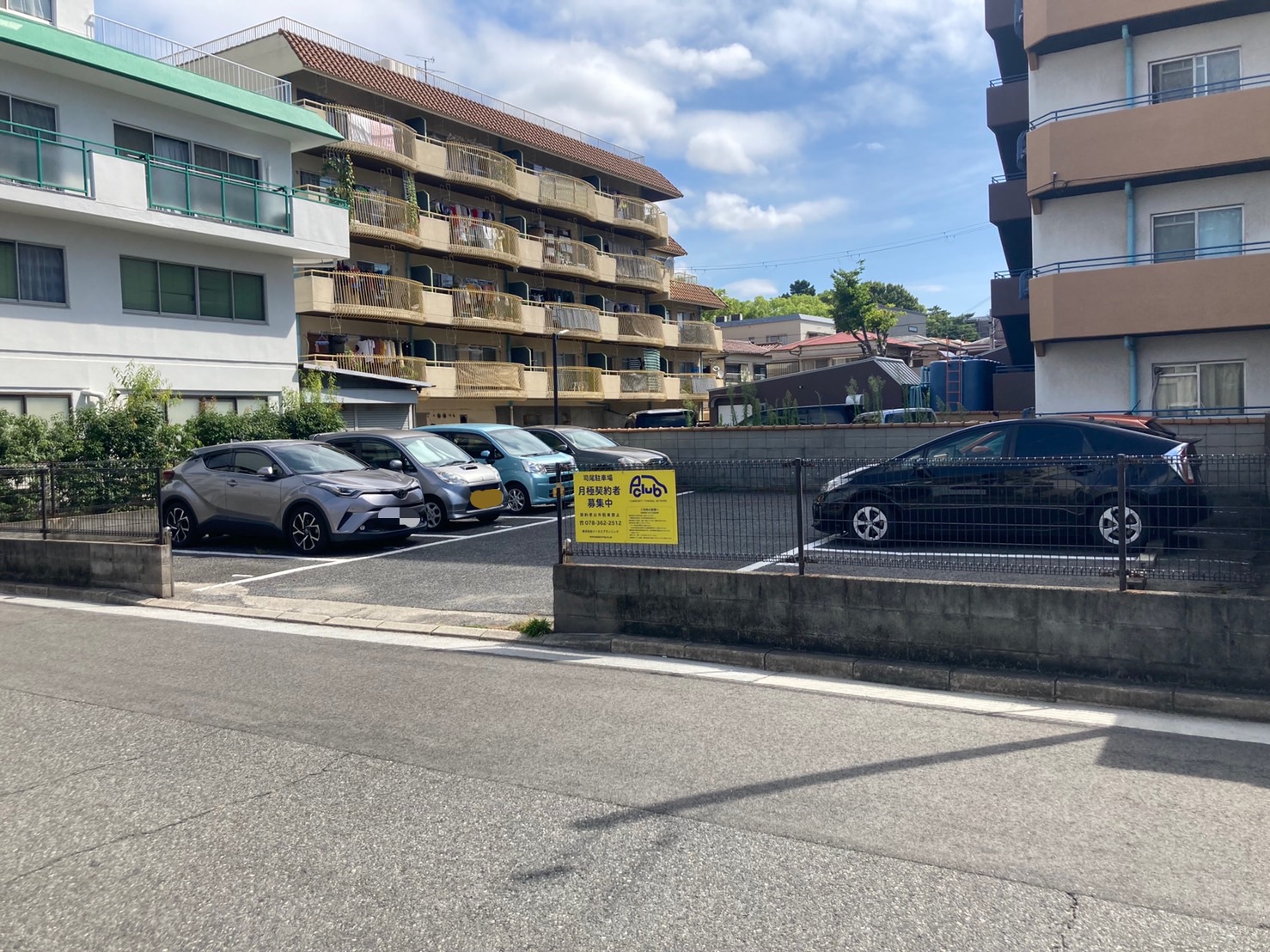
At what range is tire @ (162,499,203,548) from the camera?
47.6 feet

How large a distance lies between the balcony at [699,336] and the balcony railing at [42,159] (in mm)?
29548

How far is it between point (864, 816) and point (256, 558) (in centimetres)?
1090

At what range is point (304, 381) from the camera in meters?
23.7

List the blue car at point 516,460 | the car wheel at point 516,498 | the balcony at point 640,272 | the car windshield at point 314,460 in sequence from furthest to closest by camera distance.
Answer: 1. the balcony at point 640,272
2. the car wheel at point 516,498
3. the blue car at point 516,460
4. the car windshield at point 314,460

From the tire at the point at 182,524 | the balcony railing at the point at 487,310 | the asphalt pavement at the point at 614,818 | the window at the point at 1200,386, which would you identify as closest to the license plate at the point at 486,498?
the tire at the point at 182,524

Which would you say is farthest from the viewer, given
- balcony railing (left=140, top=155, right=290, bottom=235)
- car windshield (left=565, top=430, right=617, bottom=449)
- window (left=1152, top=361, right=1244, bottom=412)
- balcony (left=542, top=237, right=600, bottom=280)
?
balcony (left=542, top=237, right=600, bottom=280)

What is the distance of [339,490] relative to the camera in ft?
43.3

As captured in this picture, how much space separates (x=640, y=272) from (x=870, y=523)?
1449 inches

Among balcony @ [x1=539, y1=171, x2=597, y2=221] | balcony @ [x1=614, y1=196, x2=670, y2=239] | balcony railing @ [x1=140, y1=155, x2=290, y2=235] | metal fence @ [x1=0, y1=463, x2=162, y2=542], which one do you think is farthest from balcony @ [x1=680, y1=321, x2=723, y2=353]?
metal fence @ [x1=0, y1=463, x2=162, y2=542]

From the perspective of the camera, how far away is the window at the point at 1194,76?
18.6 meters

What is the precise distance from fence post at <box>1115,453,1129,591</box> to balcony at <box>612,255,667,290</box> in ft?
119

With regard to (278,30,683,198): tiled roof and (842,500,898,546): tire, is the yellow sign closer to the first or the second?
(842,500,898,546): tire

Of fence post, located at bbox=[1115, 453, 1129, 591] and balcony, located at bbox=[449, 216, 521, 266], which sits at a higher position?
balcony, located at bbox=[449, 216, 521, 266]

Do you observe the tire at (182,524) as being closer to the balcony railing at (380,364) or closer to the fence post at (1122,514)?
the balcony railing at (380,364)
